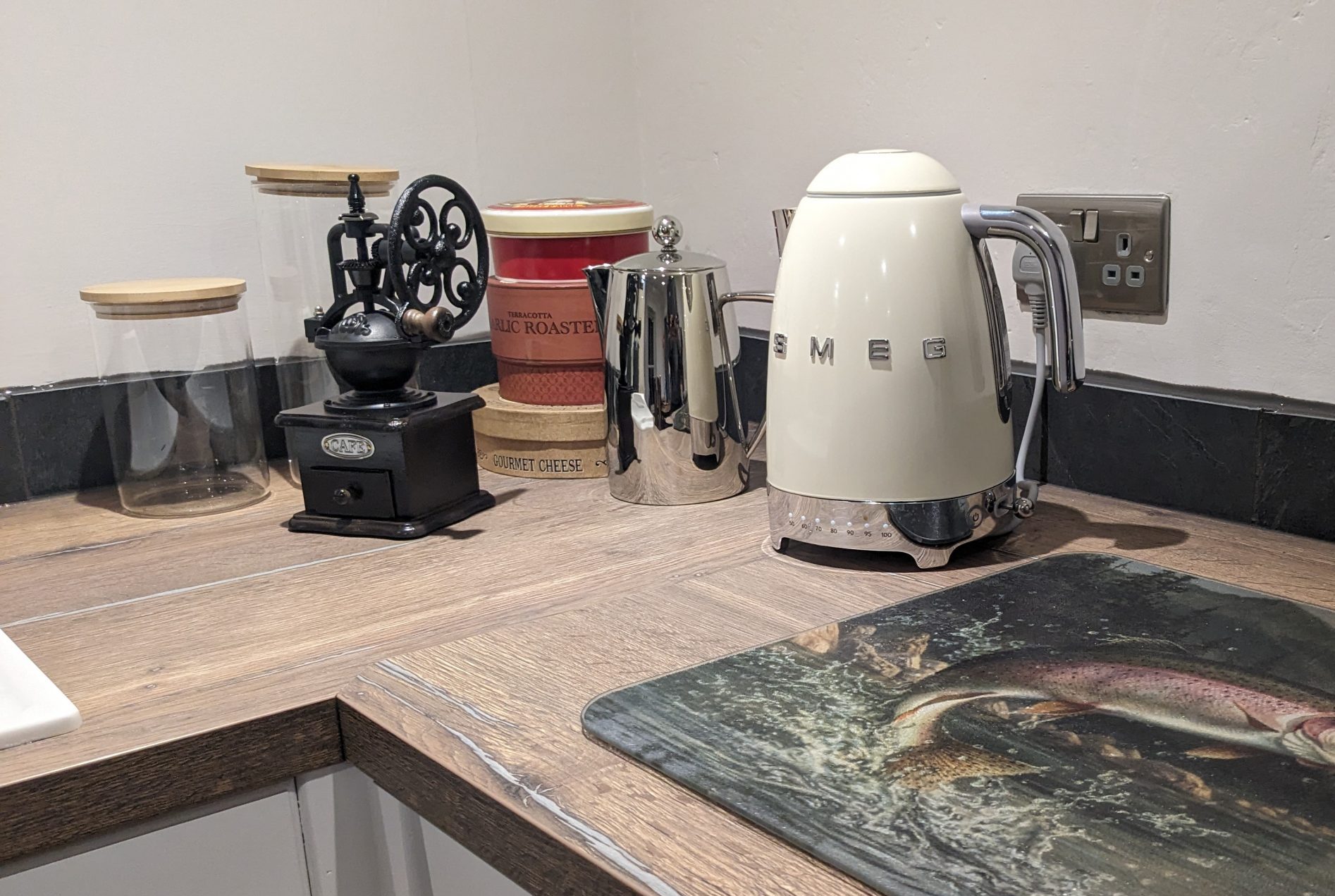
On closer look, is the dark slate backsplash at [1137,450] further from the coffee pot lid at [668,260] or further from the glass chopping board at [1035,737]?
the coffee pot lid at [668,260]

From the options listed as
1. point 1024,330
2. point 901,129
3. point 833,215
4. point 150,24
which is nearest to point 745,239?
point 901,129

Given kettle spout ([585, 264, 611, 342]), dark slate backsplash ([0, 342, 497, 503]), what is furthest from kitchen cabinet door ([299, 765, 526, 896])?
dark slate backsplash ([0, 342, 497, 503])

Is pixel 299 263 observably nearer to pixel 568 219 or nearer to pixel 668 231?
pixel 568 219

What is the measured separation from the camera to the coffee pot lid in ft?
3.47

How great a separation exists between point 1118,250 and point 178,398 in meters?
0.87

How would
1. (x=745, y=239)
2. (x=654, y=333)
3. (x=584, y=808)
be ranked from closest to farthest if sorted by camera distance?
(x=584, y=808), (x=654, y=333), (x=745, y=239)

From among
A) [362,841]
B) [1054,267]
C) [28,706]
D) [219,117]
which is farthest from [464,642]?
[219,117]

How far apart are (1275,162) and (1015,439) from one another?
1.02 ft

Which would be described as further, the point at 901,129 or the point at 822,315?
the point at 901,129

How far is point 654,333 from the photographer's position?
1.06 meters

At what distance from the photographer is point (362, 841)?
2.50 ft

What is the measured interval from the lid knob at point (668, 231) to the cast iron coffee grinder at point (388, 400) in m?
0.16

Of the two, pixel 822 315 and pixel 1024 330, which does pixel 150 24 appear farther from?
pixel 1024 330

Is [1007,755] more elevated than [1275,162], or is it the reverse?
[1275,162]
